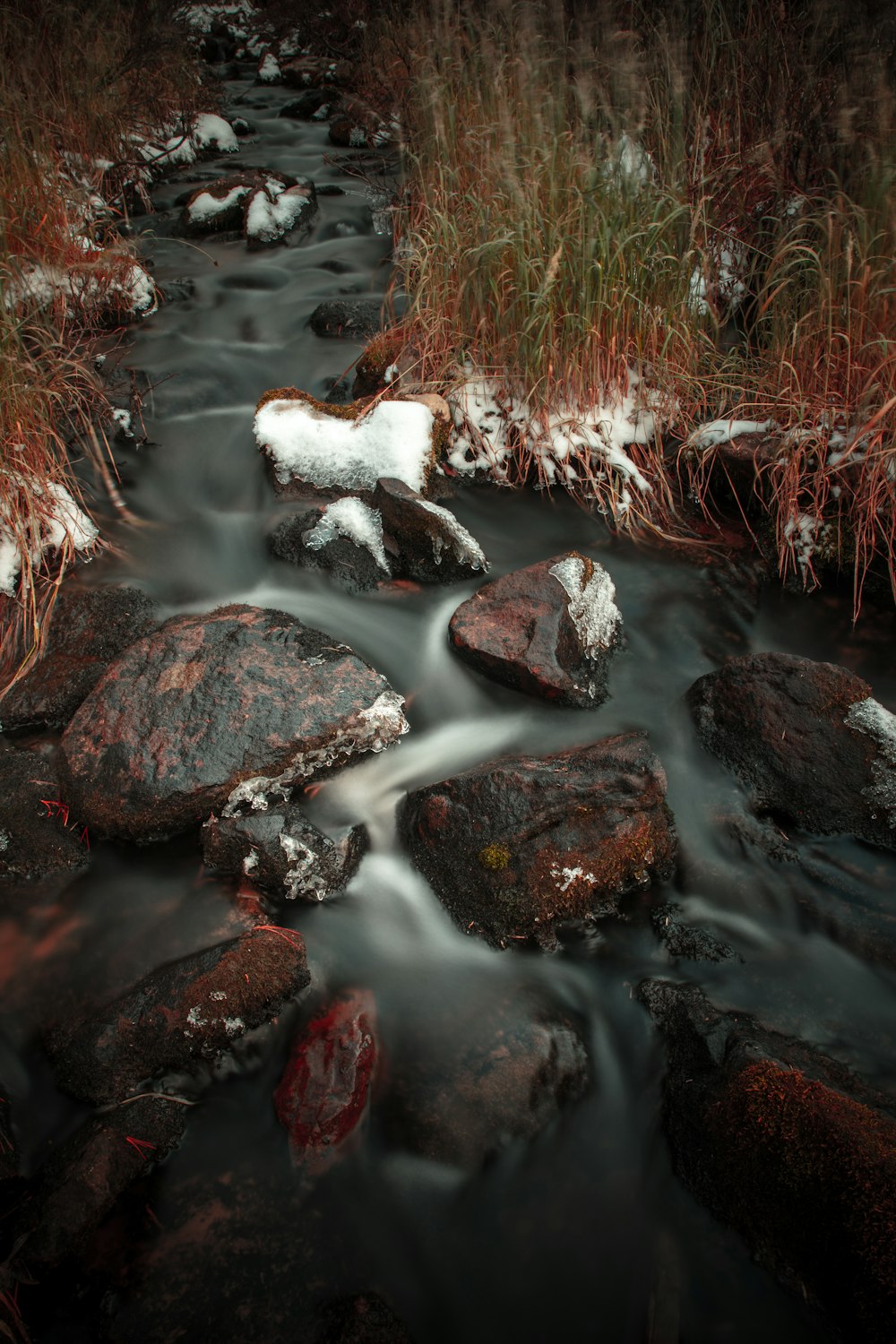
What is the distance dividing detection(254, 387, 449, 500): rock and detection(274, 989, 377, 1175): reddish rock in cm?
284

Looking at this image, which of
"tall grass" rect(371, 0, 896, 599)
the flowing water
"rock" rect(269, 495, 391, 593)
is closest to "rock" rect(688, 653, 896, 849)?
the flowing water

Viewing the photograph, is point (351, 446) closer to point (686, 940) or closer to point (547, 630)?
point (547, 630)

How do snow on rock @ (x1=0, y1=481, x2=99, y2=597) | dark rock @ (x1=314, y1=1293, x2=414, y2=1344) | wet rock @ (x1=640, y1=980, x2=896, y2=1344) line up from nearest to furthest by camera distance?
wet rock @ (x1=640, y1=980, x2=896, y2=1344)
dark rock @ (x1=314, y1=1293, x2=414, y2=1344)
snow on rock @ (x1=0, y1=481, x2=99, y2=597)

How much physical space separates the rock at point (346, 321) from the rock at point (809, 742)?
13.3 feet

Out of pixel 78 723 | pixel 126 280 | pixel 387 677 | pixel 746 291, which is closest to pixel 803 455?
pixel 746 291

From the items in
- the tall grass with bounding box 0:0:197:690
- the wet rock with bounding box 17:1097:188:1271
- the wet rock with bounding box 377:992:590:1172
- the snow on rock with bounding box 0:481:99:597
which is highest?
the tall grass with bounding box 0:0:197:690

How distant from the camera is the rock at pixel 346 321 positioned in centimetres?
595

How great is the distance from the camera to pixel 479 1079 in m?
2.40

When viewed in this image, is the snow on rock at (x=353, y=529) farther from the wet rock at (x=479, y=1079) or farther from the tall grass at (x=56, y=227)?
the wet rock at (x=479, y=1079)

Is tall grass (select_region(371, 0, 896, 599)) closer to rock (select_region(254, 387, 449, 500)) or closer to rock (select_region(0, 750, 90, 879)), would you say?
rock (select_region(254, 387, 449, 500))

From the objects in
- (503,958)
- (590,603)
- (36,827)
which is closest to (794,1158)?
(503,958)

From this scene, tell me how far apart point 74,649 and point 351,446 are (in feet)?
6.14

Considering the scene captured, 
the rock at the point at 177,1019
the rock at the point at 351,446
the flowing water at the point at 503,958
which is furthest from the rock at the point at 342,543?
the rock at the point at 177,1019

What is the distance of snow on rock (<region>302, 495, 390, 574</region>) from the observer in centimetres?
414
